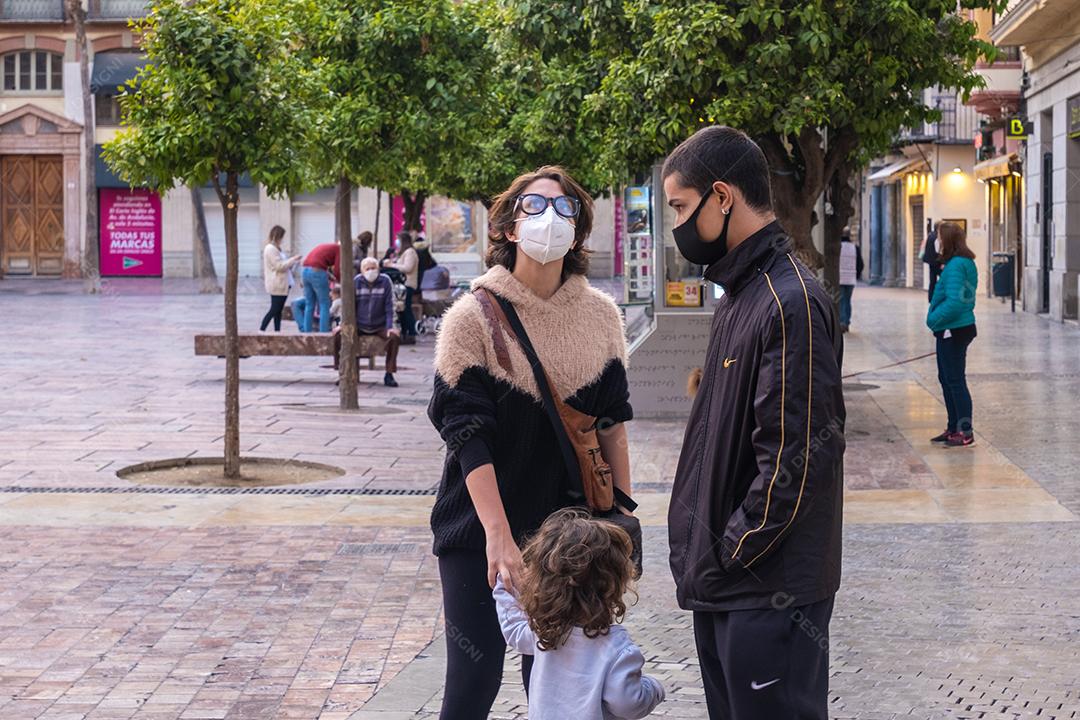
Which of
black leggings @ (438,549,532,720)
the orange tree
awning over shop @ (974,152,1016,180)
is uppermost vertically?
awning over shop @ (974,152,1016,180)

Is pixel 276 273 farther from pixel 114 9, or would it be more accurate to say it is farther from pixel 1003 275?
pixel 114 9

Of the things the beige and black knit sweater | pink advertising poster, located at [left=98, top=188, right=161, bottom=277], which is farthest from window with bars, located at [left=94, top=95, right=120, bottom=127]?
the beige and black knit sweater

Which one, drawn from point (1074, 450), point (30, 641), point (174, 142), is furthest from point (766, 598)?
point (1074, 450)

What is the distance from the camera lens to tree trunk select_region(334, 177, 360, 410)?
1473 cm

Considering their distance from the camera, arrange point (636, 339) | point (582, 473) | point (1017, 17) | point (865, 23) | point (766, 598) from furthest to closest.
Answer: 1. point (1017, 17)
2. point (636, 339)
3. point (865, 23)
4. point (582, 473)
5. point (766, 598)

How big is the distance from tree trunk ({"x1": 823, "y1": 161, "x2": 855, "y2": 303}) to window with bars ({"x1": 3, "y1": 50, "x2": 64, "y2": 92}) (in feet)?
124

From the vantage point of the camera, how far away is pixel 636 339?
14992mm

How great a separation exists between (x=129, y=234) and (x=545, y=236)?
48.6 m

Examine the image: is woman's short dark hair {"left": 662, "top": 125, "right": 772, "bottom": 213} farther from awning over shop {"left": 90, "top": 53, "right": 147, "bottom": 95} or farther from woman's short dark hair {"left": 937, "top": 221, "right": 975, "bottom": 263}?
awning over shop {"left": 90, "top": 53, "right": 147, "bottom": 95}

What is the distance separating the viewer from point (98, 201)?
165 feet

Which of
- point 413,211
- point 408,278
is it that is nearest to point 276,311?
point 408,278

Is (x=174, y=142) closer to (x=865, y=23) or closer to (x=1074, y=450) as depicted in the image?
(x=865, y=23)

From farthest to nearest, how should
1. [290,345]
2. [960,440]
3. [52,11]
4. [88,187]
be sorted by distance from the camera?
[52,11], [88,187], [290,345], [960,440]

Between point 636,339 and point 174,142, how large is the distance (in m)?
5.74
